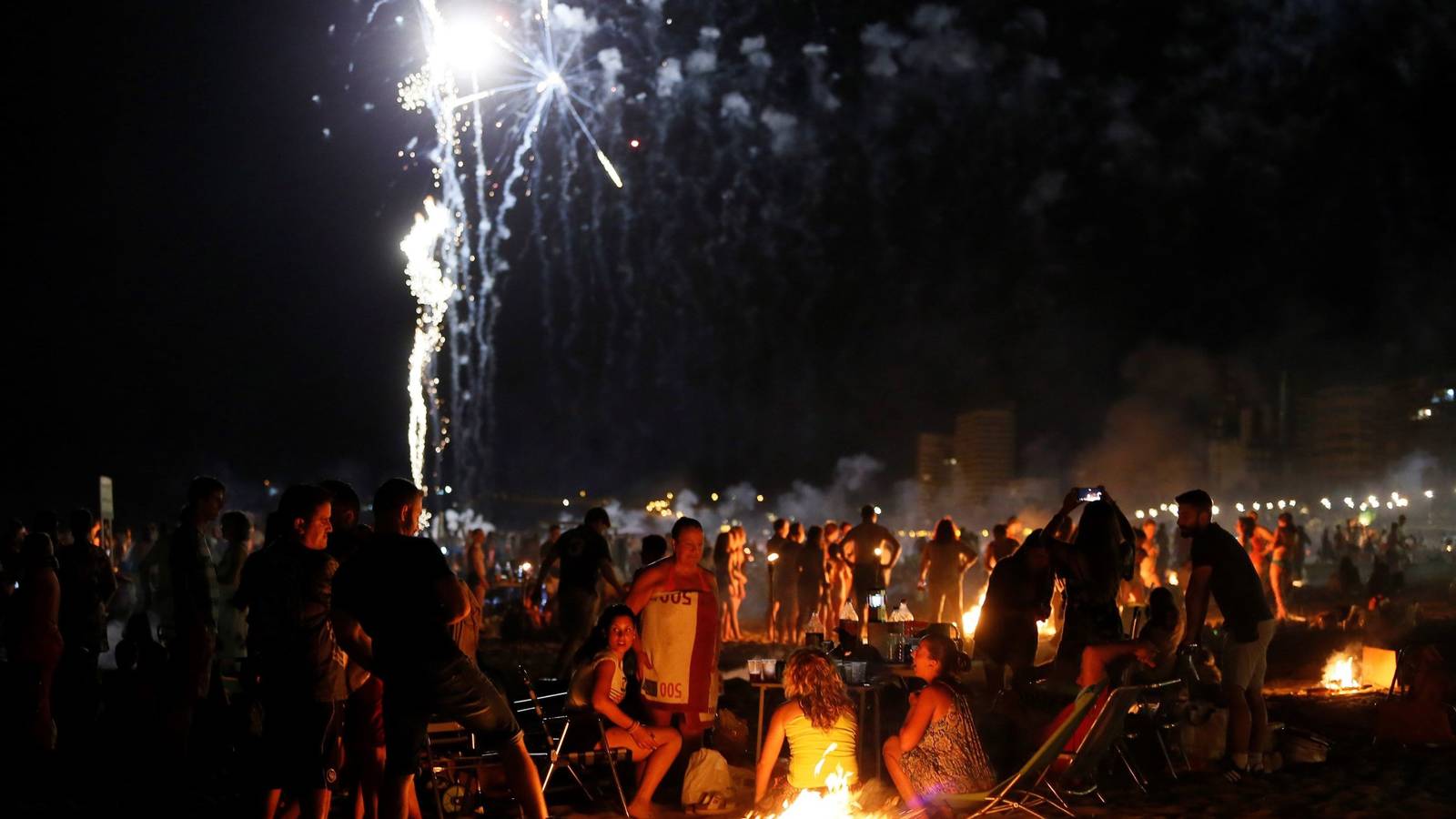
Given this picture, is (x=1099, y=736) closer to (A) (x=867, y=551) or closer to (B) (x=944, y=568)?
(B) (x=944, y=568)

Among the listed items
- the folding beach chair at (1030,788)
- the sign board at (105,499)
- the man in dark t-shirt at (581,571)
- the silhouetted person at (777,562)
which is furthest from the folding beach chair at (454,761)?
the silhouetted person at (777,562)

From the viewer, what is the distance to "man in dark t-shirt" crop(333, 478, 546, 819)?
4.80m

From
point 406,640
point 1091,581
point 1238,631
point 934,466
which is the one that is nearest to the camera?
point 406,640

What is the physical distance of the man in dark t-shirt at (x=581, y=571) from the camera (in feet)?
30.2

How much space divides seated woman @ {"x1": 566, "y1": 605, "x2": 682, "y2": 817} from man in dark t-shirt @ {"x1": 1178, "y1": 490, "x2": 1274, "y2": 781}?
3.18 m

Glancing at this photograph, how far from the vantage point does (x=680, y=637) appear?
20.9 ft

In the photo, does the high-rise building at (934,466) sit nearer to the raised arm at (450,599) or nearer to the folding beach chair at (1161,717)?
the folding beach chair at (1161,717)

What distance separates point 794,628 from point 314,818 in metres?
10.5

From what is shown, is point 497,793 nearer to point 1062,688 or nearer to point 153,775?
point 153,775

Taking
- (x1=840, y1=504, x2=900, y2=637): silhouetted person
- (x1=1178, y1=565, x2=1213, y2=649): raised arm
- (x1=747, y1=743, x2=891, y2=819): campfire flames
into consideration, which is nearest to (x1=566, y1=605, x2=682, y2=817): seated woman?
(x1=747, y1=743, x2=891, y2=819): campfire flames

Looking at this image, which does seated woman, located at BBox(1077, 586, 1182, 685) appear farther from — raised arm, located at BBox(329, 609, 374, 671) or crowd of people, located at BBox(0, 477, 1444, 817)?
raised arm, located at BBox(329, 609, 374, 671)

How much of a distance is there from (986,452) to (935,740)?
63.9 m

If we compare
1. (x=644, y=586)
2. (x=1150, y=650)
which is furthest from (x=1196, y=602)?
(x=644, y=586)

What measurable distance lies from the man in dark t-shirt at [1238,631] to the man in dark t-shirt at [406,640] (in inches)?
172
